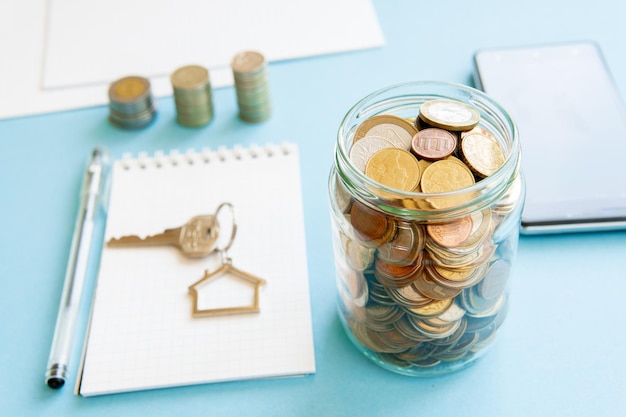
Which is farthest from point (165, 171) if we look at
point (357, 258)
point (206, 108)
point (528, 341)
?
point (528, 341)

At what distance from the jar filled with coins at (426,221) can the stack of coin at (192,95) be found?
38 cm

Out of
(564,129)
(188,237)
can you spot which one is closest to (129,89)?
(188,237)

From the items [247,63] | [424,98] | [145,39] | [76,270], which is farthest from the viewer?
[145,39]

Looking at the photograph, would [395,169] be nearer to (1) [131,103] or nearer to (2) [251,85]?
(2) [251,85]

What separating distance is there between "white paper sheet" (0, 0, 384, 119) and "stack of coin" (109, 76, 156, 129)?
0.19 feet

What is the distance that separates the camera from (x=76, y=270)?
83cm

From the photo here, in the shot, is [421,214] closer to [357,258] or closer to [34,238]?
[357,258]

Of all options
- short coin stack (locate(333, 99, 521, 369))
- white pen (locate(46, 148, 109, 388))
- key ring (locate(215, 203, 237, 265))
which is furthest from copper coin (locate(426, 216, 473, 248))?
white pen (locate(46, 148, 109, 388))

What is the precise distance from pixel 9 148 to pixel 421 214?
75 cm

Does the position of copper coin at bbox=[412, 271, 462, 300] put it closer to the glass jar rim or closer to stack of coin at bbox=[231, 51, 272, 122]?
the glass jar rim

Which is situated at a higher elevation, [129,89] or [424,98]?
[129,89]

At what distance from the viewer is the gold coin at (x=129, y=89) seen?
101 cm

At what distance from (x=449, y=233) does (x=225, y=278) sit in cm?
33

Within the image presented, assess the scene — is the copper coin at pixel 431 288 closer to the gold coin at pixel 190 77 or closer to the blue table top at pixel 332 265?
the blue table top at pixel 332 265
